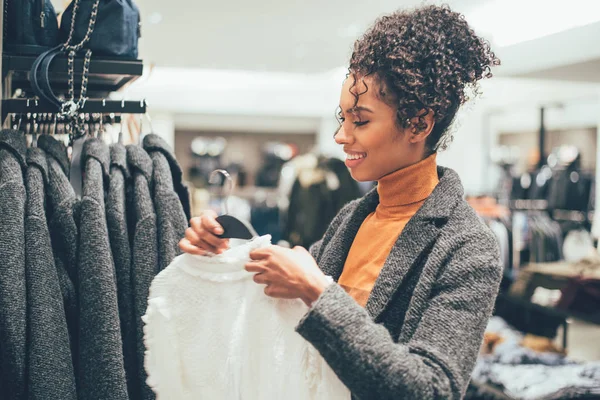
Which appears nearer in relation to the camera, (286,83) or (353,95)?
(353,95)

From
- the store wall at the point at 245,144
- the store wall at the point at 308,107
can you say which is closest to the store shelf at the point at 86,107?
→ the store wall at the point at 308,107

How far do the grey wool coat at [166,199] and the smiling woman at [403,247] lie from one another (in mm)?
145

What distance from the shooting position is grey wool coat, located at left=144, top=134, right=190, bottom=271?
1.31 meters

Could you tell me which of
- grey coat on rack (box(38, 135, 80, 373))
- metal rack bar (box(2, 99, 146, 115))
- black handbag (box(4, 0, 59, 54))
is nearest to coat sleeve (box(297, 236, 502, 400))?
grey coat on rack (box(38, 135, 80, 373))

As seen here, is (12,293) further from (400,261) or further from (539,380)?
(539,380)

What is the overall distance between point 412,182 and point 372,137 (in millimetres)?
148

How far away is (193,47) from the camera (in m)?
5.93

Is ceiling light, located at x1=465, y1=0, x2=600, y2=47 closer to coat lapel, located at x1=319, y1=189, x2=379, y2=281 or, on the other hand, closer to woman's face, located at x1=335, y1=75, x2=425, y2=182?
coat lapel, located at x1=319, y1=189, x2=379, y2=281

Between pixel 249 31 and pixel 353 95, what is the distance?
423 cm

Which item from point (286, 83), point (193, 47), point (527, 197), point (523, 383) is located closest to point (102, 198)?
point (523, 383)

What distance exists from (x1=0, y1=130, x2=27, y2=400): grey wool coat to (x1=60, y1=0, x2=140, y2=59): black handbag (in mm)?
410

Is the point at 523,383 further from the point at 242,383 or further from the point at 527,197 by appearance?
the point at 527,197

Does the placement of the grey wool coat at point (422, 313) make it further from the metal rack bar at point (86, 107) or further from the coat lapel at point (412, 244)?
the metal rack bar at point (86, 107)

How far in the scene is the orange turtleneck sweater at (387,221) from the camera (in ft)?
4.01
